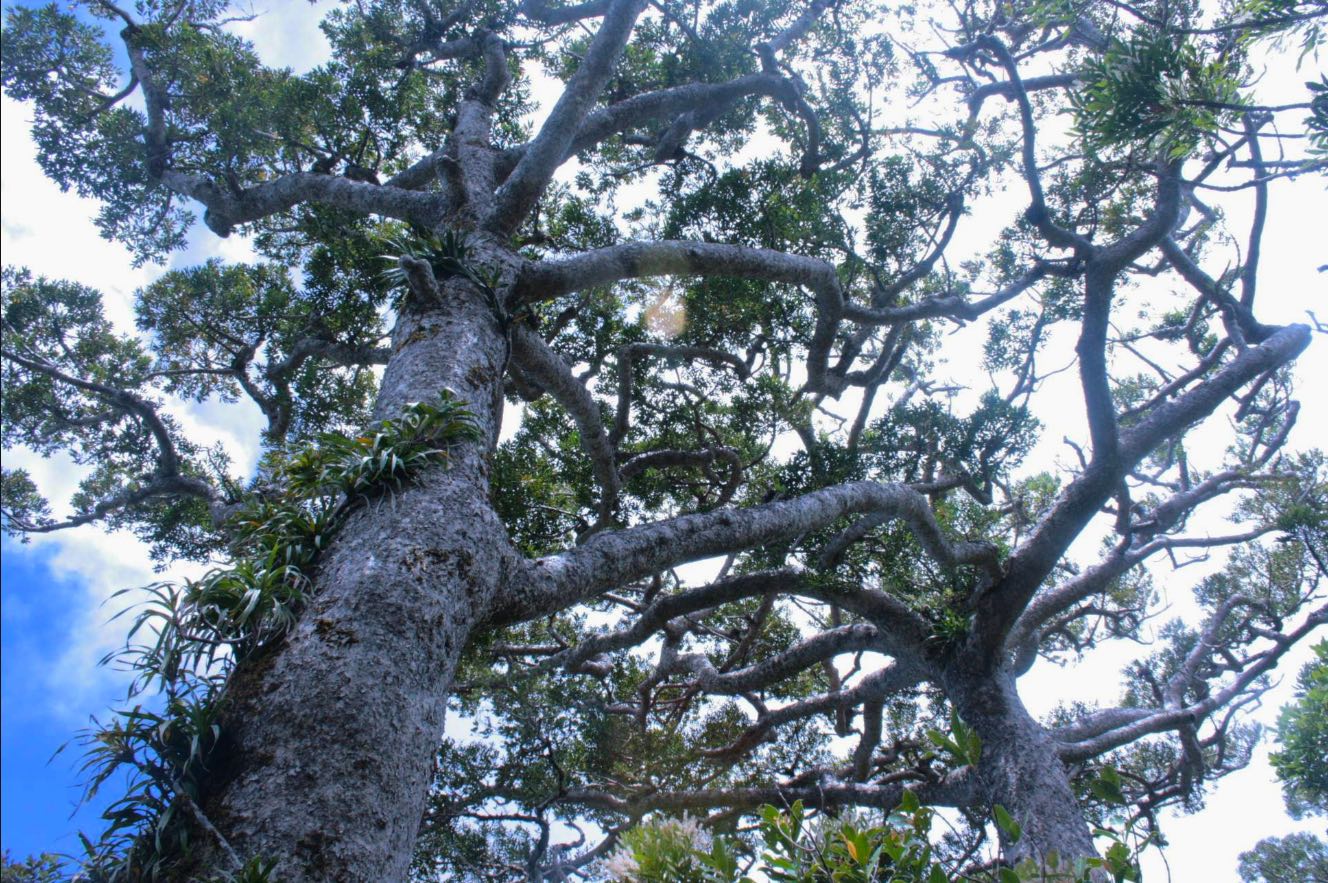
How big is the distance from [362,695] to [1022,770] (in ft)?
16.5

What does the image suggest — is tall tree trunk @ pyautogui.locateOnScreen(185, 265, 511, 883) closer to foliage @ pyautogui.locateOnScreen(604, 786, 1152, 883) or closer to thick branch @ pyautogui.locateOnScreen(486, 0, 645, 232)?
foliage @ pyautogui.locateOnScreen(604, 786, 1152, 883)

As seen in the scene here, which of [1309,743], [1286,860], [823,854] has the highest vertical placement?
[1309,743]

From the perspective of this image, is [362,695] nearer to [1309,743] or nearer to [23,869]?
[23,869]

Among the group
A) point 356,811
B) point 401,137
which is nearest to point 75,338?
point 401,137

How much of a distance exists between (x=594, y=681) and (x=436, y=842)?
2.43 m

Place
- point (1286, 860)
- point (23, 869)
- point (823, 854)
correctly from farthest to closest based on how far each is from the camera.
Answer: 1. point (1286, 860)
2. point (23, 869)
3. point (823, 854)

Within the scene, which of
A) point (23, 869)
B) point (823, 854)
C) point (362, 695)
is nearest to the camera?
point (823, 854)

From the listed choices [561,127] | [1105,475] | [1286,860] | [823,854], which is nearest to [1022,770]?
[1105,475]

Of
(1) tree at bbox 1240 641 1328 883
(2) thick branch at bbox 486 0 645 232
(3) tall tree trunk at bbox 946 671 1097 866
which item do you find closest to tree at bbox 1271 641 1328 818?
(1) tree at bbox 1240 641 1328 883

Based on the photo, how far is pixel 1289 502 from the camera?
23.7 ft

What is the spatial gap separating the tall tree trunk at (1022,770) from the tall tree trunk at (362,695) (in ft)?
13.3

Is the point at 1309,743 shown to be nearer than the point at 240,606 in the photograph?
No

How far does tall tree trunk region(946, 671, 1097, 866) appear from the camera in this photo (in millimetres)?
4738

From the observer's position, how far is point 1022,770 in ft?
17.1
